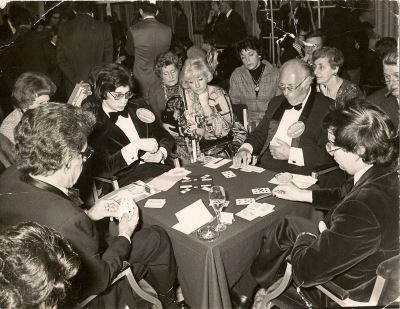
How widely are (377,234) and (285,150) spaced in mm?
1800

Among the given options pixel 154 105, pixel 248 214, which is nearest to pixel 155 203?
pixel 248 214

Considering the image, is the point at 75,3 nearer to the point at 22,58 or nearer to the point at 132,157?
the point at 22,58

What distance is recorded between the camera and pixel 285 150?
3.67 m

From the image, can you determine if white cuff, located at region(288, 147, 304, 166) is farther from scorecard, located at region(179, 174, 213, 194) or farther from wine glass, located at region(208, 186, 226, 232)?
wine glass, located at region(208, 186, 226, 232)

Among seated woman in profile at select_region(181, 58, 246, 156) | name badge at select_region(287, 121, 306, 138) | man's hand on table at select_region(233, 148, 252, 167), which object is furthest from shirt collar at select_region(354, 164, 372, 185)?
seated woman in profile at select_region(181, 58, 246, 156)

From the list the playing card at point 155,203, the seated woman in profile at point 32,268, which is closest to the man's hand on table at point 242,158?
the playing card at point 155,203

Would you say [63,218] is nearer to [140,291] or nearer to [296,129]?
[140,291]

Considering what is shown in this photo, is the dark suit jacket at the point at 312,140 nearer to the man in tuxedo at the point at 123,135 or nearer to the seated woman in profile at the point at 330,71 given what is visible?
the seated woman in profile at the point at 330,71

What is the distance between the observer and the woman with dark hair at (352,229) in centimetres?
194

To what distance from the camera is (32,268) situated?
1101 millimetres

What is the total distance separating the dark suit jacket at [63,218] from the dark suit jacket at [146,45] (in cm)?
358

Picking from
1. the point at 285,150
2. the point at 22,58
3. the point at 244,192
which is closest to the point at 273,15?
the point at 22,58

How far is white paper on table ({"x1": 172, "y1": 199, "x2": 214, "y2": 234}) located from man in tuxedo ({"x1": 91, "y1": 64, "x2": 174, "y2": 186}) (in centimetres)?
110

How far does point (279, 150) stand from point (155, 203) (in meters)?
1.42
